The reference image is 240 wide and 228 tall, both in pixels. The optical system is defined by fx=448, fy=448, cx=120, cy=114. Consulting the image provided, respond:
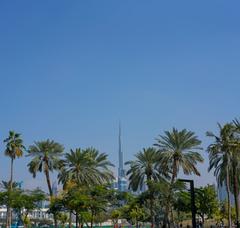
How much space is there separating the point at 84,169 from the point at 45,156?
752cm

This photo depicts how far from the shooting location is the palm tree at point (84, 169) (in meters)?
67.2

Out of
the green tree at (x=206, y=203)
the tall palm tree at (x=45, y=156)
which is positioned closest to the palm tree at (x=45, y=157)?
the tall palm tree at (x=45, y=156)

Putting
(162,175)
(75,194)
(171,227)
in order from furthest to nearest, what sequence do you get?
1. (171,227)
2. (162,175)
3. (75,194)

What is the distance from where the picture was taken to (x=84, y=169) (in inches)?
2653

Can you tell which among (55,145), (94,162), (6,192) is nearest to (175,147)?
(94,162)

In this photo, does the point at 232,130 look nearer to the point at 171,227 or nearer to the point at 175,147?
the point at 175,147

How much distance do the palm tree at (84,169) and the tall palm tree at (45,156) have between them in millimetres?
1966

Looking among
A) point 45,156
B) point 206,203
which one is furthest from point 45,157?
point 206,203

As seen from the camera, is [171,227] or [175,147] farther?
[171,227]

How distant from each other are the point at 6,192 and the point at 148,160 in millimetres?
25370

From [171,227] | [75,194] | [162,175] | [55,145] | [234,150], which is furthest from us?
[171,227]

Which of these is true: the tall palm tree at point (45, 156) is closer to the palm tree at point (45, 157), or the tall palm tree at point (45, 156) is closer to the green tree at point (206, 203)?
the palm tree at point (45, 157)

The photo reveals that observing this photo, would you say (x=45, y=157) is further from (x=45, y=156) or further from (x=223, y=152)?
(x=223, y=152)

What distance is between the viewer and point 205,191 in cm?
7562
